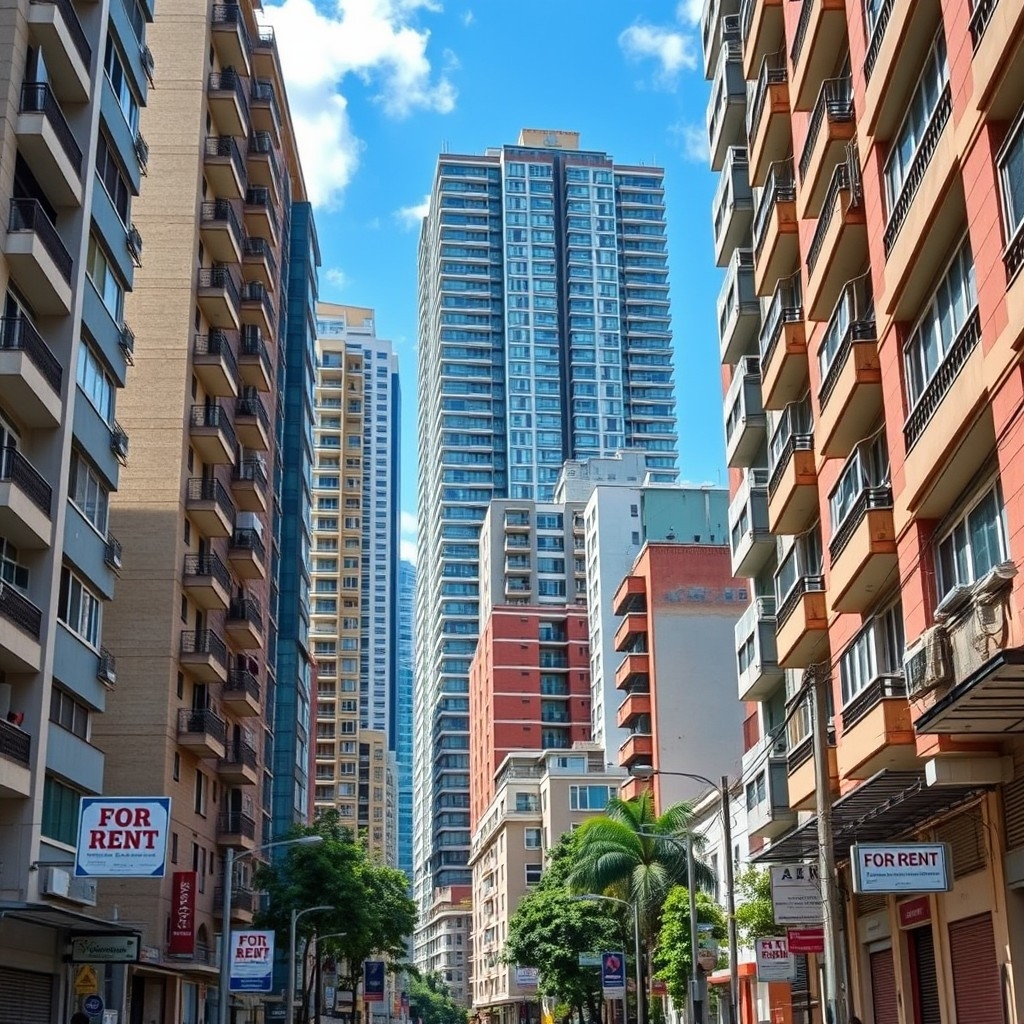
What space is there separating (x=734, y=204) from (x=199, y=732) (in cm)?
2688

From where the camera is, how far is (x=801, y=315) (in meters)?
37.3

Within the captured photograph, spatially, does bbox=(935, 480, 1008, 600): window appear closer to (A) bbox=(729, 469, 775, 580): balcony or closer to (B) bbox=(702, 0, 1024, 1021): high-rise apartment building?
(B) bbox=(702, 0, 1024, 1021): high-rise apartment building

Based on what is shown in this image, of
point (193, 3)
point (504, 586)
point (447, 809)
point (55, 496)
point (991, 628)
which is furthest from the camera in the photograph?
point (447, 809)

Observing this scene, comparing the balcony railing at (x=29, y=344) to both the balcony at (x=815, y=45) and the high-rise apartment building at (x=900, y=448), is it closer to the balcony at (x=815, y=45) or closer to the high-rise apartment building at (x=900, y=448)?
the high-rise apartment building at (x=900, y=448)

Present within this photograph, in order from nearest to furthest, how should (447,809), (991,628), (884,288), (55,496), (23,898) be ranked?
(991,628) → (884,288) → (23,898) → (55,496) → (447,809)

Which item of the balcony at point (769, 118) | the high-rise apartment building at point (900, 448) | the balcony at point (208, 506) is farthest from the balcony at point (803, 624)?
the balcony at point (208, 506)

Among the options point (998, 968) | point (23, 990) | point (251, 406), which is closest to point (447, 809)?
point (251, 406)

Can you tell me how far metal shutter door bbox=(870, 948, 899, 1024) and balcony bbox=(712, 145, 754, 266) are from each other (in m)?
23.3

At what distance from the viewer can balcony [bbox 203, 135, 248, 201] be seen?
195 feet

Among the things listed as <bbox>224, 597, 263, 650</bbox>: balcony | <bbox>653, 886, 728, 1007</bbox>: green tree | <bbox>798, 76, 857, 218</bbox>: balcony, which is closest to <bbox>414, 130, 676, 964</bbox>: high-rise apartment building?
<bbox>224, 597, 263, 650</bbox>: balcony

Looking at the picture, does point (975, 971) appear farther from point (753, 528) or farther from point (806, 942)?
point (753, 528)

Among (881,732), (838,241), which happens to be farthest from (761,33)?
(881,732)

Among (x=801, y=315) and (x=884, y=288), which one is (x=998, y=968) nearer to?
(x=884, y=288)

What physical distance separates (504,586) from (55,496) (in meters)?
119
